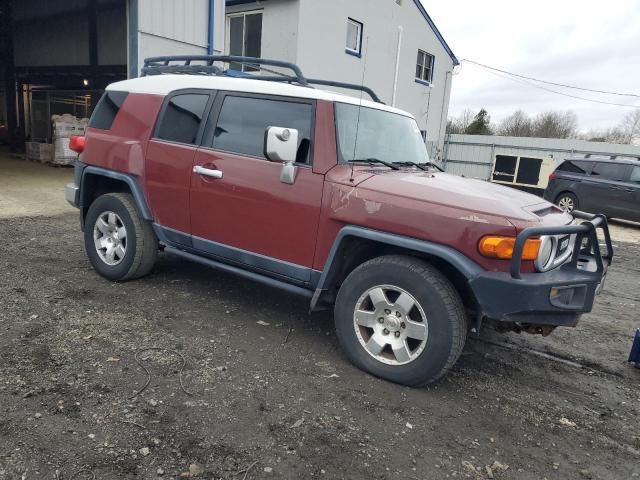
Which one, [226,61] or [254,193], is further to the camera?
[226,61]

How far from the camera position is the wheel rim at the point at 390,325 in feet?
10.5

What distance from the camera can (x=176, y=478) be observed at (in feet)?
7.53

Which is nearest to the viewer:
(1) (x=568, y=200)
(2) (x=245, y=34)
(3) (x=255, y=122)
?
(3) (x=255, y=122)

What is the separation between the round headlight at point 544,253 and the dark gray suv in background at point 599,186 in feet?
35.0

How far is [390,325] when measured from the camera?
3.30 meters

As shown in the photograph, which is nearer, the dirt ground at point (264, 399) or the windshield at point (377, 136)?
the dirt ground at point (264, 399)

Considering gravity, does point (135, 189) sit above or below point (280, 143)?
below

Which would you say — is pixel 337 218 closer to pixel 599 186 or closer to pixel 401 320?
pixel 401 320

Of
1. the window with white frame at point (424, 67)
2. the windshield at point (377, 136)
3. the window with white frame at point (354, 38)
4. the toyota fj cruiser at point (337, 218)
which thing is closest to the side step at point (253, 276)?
the toyota fj cruiser at point (337, 218)

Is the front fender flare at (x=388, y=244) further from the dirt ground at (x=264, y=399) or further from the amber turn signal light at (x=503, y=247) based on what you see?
the dirt ground at (x=264, y=399)

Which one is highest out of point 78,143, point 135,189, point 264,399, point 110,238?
point 78,143

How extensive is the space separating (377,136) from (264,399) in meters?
2.25

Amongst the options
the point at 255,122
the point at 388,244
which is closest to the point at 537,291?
the point at 388,244

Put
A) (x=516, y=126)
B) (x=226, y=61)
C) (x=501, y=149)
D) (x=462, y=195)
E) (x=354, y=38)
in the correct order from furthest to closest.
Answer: (x=516, y=126)
(x=501, y=149)
(x=354, y=38)
(x=226, y=61)
(x=462, y=195)
